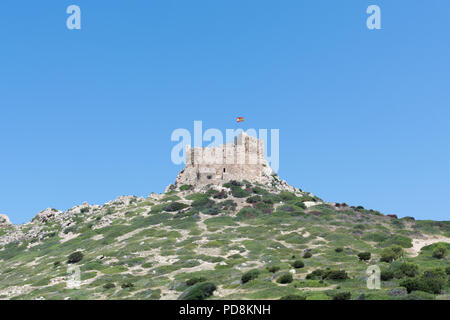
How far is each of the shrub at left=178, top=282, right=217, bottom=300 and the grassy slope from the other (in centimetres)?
80

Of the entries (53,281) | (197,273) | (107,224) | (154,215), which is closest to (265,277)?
(197,273)

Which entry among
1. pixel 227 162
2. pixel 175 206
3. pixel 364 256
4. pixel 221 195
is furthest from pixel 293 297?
pixel 227 162

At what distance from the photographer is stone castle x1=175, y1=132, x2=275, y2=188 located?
89312mm

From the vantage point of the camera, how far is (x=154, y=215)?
77.2 meters

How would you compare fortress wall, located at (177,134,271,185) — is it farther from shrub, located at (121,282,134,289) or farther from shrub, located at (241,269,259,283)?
shrub, located at (241,269,259,283)

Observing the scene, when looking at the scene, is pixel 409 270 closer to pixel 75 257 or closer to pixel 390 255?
pixel 390 255

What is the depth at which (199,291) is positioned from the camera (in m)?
36.4

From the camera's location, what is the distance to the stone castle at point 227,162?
293ft

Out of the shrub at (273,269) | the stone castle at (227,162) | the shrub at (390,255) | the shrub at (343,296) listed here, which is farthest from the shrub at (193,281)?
the stone castle at (227,162)

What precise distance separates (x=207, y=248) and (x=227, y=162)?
35204 millimetres

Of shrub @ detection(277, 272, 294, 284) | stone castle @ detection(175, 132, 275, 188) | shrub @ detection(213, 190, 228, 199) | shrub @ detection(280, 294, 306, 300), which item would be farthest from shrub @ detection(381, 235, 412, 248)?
→ stone castle @ detection(175, 132, 275, 188)

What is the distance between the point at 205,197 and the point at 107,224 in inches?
711

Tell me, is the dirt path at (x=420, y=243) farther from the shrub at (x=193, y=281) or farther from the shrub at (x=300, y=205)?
the shrub at (x=193, y=281)

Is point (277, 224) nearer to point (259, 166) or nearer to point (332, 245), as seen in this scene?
point (332, 245)
